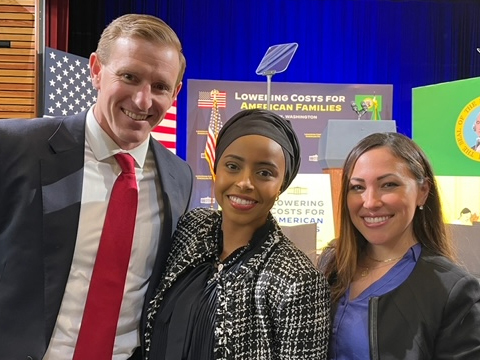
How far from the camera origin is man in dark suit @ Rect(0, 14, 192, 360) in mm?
1451

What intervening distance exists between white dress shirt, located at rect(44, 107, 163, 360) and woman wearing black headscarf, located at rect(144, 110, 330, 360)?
8cm

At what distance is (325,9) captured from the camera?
316 inches

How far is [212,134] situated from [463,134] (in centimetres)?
281

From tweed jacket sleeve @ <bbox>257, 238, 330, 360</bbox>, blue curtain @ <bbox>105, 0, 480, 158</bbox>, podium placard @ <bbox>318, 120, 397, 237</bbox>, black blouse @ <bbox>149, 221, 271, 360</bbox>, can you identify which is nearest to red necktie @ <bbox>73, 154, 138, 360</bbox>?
black blouse @ <bbox>149, 221, 271, 360</bbox>

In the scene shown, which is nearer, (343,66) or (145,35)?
(145,35)

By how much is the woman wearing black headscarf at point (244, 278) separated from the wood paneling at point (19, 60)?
2.57m

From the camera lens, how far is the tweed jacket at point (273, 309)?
4.51 ft

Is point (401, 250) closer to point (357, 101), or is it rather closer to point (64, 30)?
point (357, 101)

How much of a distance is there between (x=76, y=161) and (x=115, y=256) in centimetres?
30

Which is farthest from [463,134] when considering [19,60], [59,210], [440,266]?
[59,210]

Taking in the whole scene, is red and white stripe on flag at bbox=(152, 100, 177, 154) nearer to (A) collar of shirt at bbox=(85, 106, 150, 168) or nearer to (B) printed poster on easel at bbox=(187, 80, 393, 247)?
(B) printed poster on easel at bbox=(187, 80, 393, 247)

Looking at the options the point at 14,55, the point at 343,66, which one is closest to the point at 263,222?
the point at 14,55

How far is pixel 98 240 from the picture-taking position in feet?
5.07

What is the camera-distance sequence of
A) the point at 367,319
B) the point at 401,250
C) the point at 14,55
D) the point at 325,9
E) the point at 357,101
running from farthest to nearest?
the point at 325,9, the point at 357,101, the point at 14,55, the point at 401,250, the point at 367,319
